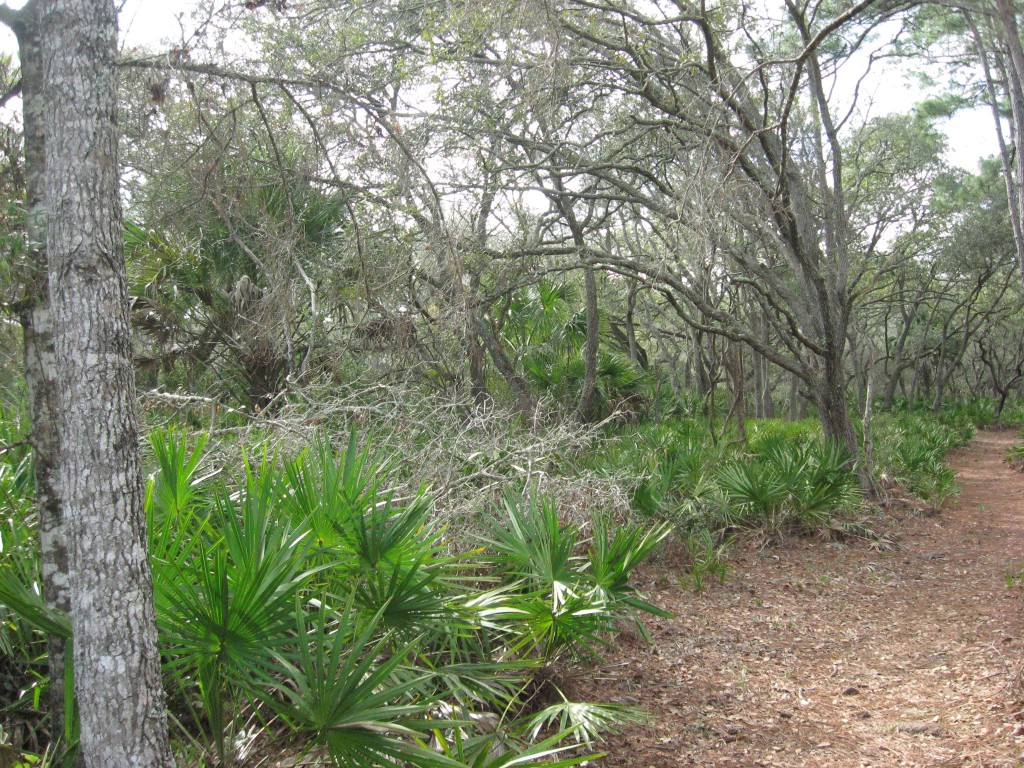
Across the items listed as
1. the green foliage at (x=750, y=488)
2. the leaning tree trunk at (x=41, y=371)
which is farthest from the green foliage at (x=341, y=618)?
the green foliage at (x=750, y=488)

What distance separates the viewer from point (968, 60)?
16.0 metres

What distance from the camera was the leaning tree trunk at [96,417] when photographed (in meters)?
2.70

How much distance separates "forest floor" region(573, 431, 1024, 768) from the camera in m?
4.45

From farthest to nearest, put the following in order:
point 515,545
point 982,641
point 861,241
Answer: point 861,241 < point 982,641 < point 515,545

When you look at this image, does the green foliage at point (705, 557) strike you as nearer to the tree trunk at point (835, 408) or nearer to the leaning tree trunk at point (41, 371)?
the tree trunk at point (835, 408)

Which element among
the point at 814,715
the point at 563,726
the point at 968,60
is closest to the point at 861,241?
the point at 968,60

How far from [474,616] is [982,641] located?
4.18 m

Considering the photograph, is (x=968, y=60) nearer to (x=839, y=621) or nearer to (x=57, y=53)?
(x=839, y=621)

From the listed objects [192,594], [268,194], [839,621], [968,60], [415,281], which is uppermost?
[968,60]

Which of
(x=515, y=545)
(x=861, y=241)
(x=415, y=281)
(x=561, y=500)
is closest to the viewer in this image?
(x=515, y=545)

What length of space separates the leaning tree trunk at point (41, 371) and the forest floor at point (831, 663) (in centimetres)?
272

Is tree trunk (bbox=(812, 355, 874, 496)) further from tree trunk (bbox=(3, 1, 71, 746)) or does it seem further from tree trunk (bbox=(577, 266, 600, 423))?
tree trunk (bbox=(3, 1, 71, 746))

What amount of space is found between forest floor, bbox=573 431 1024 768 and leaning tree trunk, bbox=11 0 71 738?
2.72 metres

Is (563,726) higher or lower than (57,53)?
lower
